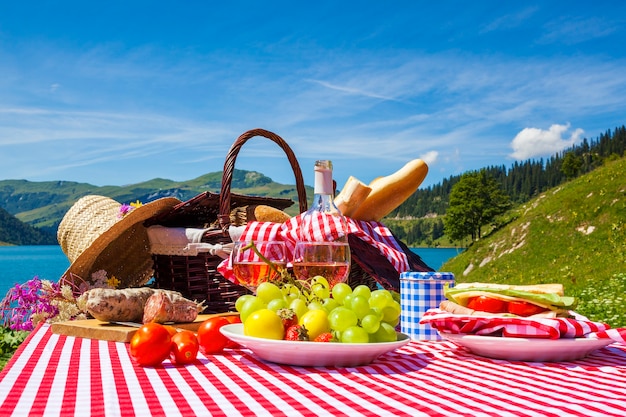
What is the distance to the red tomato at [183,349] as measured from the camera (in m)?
1.85

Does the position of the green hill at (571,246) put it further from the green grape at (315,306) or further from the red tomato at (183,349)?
the red tomato at (183,349)

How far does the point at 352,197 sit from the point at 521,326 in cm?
154

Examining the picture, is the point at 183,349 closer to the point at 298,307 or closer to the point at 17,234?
the point at 298,307

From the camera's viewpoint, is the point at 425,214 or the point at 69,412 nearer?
the point at 69,412

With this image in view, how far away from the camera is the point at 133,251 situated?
14.5 feet

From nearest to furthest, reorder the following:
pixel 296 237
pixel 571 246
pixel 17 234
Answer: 1. pixel 296 237
2. pixel 571 246
3. pixel 17 234

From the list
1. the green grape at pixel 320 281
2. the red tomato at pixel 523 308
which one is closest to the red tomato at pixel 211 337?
the green grape at pixel 320 281

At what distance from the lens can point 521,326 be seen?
196cm

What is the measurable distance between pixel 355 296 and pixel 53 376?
0.92 metres

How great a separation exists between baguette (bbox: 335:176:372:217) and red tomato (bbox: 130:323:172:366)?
1684mm

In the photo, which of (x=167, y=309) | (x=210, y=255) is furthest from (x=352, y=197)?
(x=167, y=309)

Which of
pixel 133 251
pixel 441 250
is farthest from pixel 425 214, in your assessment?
pixel 133 251

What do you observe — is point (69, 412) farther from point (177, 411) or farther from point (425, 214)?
point (425, 214)

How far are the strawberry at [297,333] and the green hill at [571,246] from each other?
12.7m
